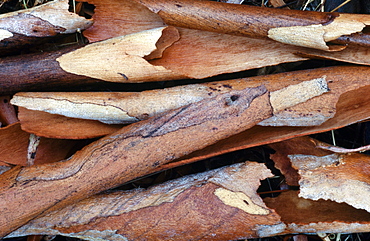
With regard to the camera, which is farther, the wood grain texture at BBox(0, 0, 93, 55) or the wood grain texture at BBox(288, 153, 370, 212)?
the wood grain texture at BBox(0, 0, 93, 55)

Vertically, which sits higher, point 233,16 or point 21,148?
point 233,16

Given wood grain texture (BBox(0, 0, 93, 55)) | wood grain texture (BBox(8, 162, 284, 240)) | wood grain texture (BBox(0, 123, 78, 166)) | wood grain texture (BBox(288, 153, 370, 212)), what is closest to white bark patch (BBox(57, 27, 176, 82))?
wood grain texture (BBox(0, 0, 93, 55))

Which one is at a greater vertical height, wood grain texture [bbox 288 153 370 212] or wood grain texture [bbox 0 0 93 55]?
wood grain texture [bbox 0 0 93 55]

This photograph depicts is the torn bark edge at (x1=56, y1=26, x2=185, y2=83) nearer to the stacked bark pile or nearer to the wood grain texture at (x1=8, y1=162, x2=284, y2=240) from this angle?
the stacked bark pile

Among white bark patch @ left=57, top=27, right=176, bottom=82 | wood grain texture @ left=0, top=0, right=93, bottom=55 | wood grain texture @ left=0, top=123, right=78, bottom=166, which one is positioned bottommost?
wood grain texture @ left=0, top=123, right=78, bottom=166

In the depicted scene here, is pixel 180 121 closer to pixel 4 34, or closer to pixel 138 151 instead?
pixel 138 151

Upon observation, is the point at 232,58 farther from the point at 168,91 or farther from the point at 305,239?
the point at 305,239

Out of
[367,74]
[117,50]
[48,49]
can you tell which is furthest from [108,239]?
[367,74]

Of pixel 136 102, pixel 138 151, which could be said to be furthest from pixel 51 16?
pixel 138 151
